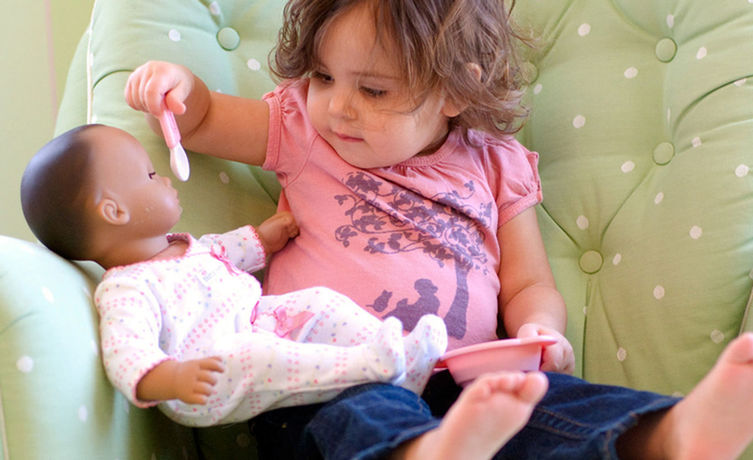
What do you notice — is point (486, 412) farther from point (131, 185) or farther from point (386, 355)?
point (131, 185)

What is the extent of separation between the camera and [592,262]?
3.77 ft

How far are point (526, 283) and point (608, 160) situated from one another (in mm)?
241

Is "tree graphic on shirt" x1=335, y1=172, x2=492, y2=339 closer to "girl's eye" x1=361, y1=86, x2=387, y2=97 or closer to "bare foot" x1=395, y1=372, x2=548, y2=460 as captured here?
"girl's eye" x1=361, y1=86, x2=387, y2=97

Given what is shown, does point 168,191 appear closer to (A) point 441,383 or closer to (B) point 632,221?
(A) point 441,383

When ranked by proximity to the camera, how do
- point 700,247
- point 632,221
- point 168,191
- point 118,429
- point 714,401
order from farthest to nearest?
point 632,221 < point 700,247 < point 168,191 < point 118,429 < point 714,401

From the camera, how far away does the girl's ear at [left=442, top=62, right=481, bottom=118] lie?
1037mm

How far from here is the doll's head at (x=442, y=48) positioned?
95cm

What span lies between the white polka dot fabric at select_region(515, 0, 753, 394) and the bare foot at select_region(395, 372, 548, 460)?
453mm

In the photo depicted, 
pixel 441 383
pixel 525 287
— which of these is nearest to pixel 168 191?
pixel 441 383

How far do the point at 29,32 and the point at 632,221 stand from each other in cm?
127

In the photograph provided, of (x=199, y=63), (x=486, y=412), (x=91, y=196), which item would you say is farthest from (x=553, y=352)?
(x=199, y=63)

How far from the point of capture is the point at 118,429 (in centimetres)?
78

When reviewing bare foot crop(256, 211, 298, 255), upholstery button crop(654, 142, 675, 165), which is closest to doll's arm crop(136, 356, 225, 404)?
bare foot crop(256, 211, 298, 255)

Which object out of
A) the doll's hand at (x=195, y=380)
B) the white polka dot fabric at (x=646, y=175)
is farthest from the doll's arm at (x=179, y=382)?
the white polka dot fabric at (x=646, y=175)
